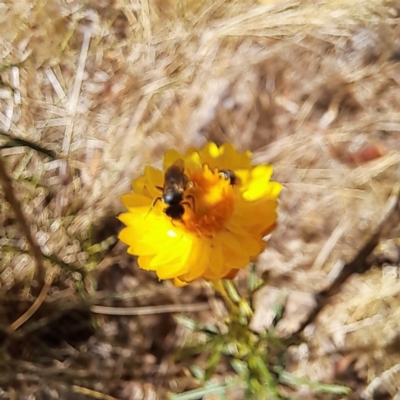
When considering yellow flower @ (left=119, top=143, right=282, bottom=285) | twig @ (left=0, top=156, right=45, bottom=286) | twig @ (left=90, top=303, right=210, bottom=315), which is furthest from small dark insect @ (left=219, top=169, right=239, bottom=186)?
twig @ (left=90, top=303, right=210, bottom=315)

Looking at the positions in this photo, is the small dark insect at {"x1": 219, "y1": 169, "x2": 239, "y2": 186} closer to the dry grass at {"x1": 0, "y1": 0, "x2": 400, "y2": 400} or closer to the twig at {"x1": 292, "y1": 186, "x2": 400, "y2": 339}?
the dry grass at {"x1": 0, "y1": 0, "x2": 400, "y2": 400}

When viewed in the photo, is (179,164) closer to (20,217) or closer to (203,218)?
(203,218)

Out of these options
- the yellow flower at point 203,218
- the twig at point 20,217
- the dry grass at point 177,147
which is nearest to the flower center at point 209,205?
the yellow flower at point 203,218

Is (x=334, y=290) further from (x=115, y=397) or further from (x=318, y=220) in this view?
(x=115, y=397)

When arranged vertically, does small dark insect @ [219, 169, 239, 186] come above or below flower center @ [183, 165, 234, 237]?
above

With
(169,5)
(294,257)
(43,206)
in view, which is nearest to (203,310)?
(294,257)

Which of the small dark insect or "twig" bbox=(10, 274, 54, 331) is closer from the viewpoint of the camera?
the small dark insect
